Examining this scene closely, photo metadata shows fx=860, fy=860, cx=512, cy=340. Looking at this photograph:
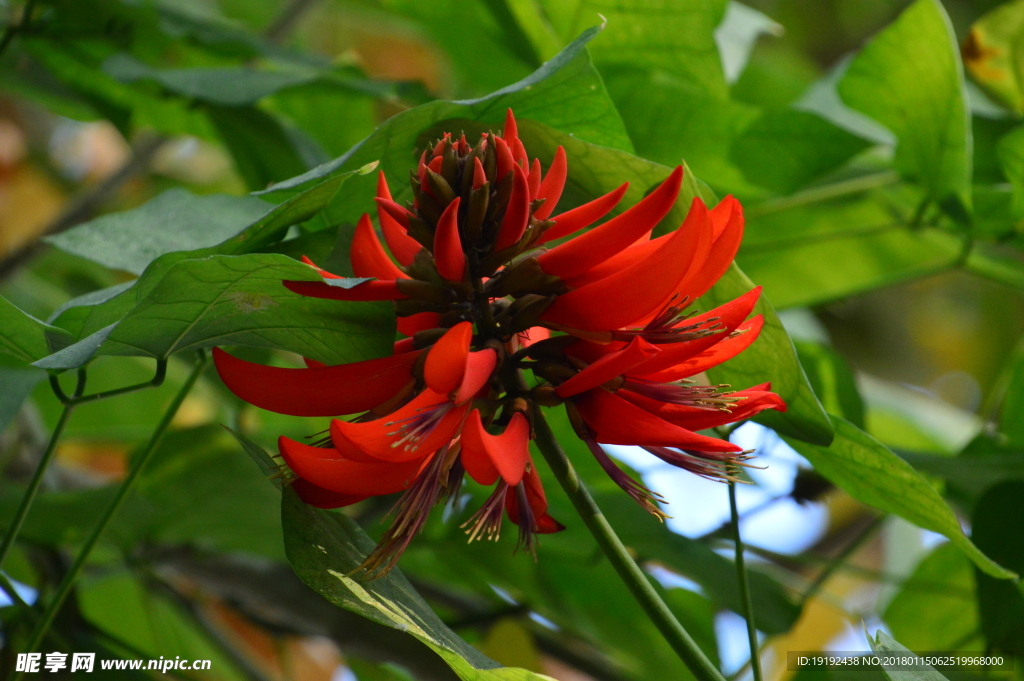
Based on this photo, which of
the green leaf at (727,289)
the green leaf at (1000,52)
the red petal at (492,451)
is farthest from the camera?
the green leaf at (1000,52)

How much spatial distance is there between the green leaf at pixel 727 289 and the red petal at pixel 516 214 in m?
0.08

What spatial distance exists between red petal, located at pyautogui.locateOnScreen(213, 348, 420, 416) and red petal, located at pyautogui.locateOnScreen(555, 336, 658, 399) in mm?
79

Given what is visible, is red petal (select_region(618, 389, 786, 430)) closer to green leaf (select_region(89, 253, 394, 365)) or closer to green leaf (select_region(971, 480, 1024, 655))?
green leaf (select_region(89, 253, 394, 365))

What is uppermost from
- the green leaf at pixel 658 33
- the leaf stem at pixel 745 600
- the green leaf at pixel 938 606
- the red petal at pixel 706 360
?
the green leaf at pixel 658 33

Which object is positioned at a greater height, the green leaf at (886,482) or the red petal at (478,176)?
the red petal at (478,176)

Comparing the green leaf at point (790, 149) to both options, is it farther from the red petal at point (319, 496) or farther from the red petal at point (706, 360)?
the red petal at point (319, 496)

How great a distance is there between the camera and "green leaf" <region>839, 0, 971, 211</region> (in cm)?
63

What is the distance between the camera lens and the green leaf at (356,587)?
1.24ft

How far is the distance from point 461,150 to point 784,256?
0.60 metres

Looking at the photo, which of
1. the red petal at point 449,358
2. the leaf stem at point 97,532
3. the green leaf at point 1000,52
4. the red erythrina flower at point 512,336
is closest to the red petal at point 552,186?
the red erythrina flower at point 512,336

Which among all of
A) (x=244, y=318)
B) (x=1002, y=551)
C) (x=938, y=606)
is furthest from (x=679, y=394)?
(x=938, y=606)

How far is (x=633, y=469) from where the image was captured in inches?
29.9

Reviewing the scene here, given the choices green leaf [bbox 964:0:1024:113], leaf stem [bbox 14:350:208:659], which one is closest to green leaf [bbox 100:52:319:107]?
leaf stem [bbox 14:350:208:659]

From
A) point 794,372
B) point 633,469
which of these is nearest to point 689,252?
point 794,372
